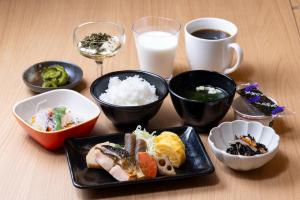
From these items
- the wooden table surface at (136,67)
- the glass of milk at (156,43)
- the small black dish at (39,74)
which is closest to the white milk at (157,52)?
the glass of milk at (156,43)

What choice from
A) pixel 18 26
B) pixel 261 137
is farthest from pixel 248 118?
pixel 18 26

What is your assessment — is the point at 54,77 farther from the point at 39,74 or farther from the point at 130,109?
the point at 130,109

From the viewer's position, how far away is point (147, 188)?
143 cm

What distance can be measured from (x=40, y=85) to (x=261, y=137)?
2.44ft

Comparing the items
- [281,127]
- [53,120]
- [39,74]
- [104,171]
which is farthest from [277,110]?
[39,74]

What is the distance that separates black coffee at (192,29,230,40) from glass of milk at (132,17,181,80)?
77mm

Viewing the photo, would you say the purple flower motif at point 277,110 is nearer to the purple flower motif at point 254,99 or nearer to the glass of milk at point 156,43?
the purple flower motif at point 254,99

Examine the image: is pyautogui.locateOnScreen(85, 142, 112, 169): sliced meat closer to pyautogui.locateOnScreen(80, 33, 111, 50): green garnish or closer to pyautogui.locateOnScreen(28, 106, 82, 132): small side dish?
pyautogui.locateOnScreen(28, 106, 82, 132): small side dish

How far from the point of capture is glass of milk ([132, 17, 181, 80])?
1.86 metres

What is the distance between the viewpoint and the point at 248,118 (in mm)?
1630

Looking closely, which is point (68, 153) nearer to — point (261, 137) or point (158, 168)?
point (158, 168)

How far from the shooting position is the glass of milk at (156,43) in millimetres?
1862

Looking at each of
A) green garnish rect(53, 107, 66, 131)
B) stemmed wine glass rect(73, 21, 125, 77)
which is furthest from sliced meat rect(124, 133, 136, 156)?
stemmed wine glass rect(73, 21, 125, 77)

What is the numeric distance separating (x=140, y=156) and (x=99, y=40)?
565 mm
